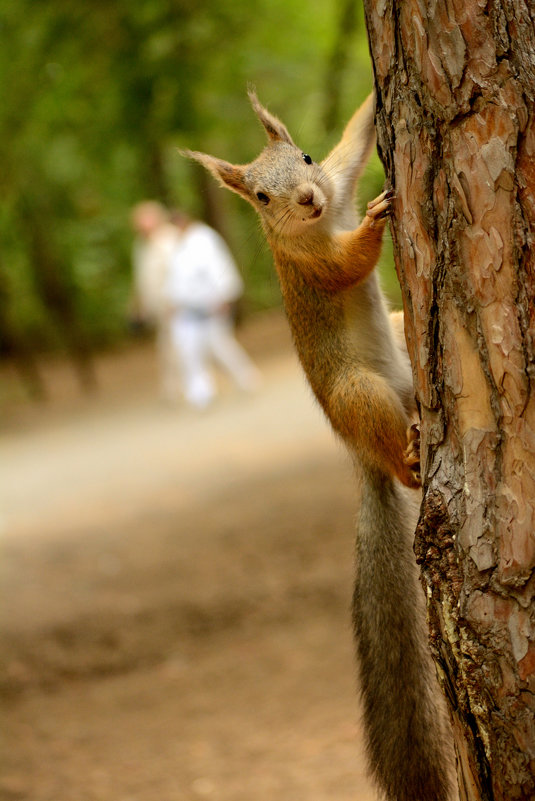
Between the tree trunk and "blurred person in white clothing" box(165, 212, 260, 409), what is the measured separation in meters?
10.0

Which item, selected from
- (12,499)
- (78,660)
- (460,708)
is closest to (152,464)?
(12,499)

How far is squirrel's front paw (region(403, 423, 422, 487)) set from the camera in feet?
10.5

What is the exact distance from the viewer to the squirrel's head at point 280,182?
3498 millimetres

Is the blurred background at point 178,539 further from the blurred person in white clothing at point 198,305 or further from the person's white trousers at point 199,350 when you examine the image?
the blurred person in white clothing at point 198,305

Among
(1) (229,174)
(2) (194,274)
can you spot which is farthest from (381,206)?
(2) (194,274)

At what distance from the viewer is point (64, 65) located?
694cm

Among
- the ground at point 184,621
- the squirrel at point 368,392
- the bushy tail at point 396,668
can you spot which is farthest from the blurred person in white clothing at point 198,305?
the bushy tail at point 396,668

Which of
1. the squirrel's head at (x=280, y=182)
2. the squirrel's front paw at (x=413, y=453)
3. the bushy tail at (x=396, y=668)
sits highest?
the squirrel's head at (x=280, y=182)

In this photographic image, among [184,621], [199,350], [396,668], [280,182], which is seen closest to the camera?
[396,668]

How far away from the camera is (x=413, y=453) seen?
126 inches

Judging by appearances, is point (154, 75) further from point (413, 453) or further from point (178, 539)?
point (413, 453)

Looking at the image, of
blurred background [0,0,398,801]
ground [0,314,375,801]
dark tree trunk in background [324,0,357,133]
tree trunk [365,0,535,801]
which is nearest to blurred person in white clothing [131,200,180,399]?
blurred background [0,0,398,801]

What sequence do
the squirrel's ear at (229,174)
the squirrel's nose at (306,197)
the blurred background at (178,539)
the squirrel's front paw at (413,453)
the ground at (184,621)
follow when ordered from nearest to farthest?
the squirrel's front paw at (413,453)
the squirrel's nose at (306,197)
the squirrel's ear at (229,174)
the ground at (184,621)
the blurred background at (178,539)

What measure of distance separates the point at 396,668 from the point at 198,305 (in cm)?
1015
